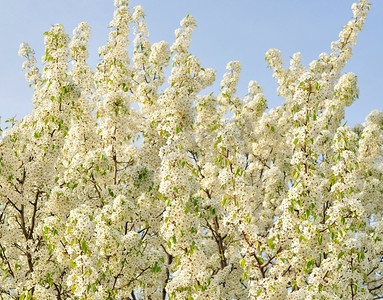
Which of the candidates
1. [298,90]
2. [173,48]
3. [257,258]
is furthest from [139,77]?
[257,258]

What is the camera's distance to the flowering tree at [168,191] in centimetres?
870

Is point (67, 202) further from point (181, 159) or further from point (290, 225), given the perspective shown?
point (290, 225)

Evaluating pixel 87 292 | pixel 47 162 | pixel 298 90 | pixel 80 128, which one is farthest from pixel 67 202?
pixel 298 90

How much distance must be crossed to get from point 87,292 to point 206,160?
27.2 ft

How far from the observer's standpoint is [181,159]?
8922mm

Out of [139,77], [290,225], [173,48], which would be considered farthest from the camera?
[139,77]

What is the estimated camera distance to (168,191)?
8.69m

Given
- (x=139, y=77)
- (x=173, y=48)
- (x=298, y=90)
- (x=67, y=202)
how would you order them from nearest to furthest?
(x=298, y=90)
(x=67, y=202)
(x=173, y=48)
(x=139, y=77)

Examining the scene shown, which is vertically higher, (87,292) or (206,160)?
(206,160)

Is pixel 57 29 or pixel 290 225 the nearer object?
pixel 290 225

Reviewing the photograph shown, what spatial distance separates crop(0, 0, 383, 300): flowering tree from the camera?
28.6 ft

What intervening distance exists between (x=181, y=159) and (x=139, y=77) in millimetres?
7400

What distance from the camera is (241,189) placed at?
29.7 ft

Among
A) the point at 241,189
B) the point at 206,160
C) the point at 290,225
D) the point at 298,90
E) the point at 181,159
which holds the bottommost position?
the point at 290,225
